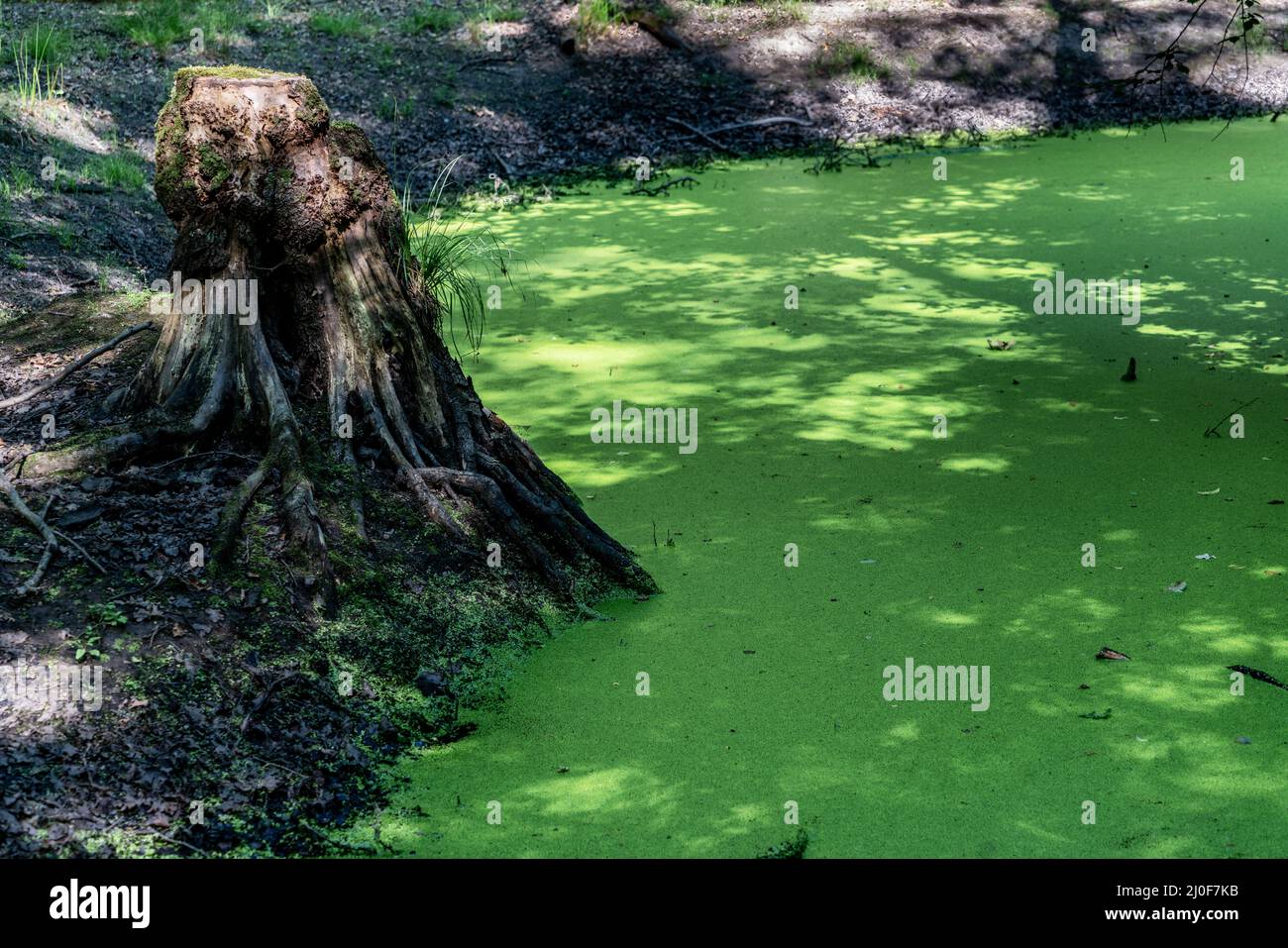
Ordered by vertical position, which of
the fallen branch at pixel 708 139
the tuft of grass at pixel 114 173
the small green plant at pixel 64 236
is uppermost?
the fallen branch at pixel 708 139

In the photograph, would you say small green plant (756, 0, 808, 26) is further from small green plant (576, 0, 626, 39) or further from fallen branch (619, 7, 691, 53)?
small green plant (576, 0, 626, 39)

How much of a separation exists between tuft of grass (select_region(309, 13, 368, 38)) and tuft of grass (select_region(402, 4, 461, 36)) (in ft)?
1.36

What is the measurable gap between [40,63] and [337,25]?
9.52ft

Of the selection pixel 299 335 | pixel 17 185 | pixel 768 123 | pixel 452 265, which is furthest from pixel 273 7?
pixel 299 335

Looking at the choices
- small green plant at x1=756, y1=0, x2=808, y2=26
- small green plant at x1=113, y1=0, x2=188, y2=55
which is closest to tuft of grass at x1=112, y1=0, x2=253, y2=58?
small green plant at x1=113, y1=0, x2=188, y2=55

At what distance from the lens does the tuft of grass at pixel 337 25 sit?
38.3 ft

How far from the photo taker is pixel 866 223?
28.1 ft

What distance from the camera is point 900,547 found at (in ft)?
14.0

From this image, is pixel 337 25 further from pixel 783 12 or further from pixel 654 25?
pixel 783 12

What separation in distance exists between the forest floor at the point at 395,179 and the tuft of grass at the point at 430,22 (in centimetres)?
3

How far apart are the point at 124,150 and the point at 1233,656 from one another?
7.41 meters

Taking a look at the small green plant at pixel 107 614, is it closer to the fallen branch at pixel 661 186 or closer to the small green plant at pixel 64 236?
the small green plant at pixel 64 236

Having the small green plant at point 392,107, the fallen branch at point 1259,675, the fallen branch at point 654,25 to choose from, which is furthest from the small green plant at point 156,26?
the fallen branch at point 1259,675

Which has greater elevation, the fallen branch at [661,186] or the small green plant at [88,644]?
the fallen branch at [661,186]
